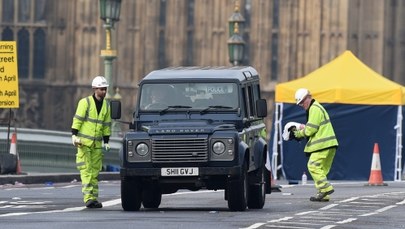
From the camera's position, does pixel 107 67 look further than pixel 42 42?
No

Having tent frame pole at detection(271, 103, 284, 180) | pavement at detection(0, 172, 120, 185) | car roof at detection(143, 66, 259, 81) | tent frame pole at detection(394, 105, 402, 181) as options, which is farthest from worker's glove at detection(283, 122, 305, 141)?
tent frame pole at detection(271, 103, 284, 180)

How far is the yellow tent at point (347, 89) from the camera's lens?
40.7m

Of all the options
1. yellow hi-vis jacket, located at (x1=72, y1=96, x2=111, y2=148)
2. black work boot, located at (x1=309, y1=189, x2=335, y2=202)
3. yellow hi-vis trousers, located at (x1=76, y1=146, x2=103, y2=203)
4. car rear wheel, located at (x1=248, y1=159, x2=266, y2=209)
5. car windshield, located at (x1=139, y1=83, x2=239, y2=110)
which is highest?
car windshield, located at (x1=139, y1=83, x2=239, y2=110)

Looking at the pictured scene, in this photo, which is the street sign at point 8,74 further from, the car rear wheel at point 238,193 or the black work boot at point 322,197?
the car rear wheel at point 238,193

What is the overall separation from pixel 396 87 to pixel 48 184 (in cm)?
821

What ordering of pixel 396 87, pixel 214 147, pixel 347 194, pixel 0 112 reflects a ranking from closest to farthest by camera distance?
pixel 214 147, pixel 347 194, pixel 396 87, pixel 0 112

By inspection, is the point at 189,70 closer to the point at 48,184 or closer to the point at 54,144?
the point at 48,184

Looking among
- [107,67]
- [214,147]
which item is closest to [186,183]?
[214,147]

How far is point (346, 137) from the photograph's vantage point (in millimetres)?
41156

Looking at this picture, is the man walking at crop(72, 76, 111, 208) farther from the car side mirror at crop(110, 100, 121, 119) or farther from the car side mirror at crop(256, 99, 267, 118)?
the car side mirror at crop(256, 99, 267, 118)

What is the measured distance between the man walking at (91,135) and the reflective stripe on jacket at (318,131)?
2954 millimetres

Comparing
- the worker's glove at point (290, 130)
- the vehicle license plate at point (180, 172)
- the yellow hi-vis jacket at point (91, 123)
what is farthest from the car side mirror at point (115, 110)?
the worker's glove at point (290, 130)

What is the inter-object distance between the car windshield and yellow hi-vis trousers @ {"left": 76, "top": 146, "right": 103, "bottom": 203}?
0.89m

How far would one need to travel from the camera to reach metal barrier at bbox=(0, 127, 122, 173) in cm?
4425
